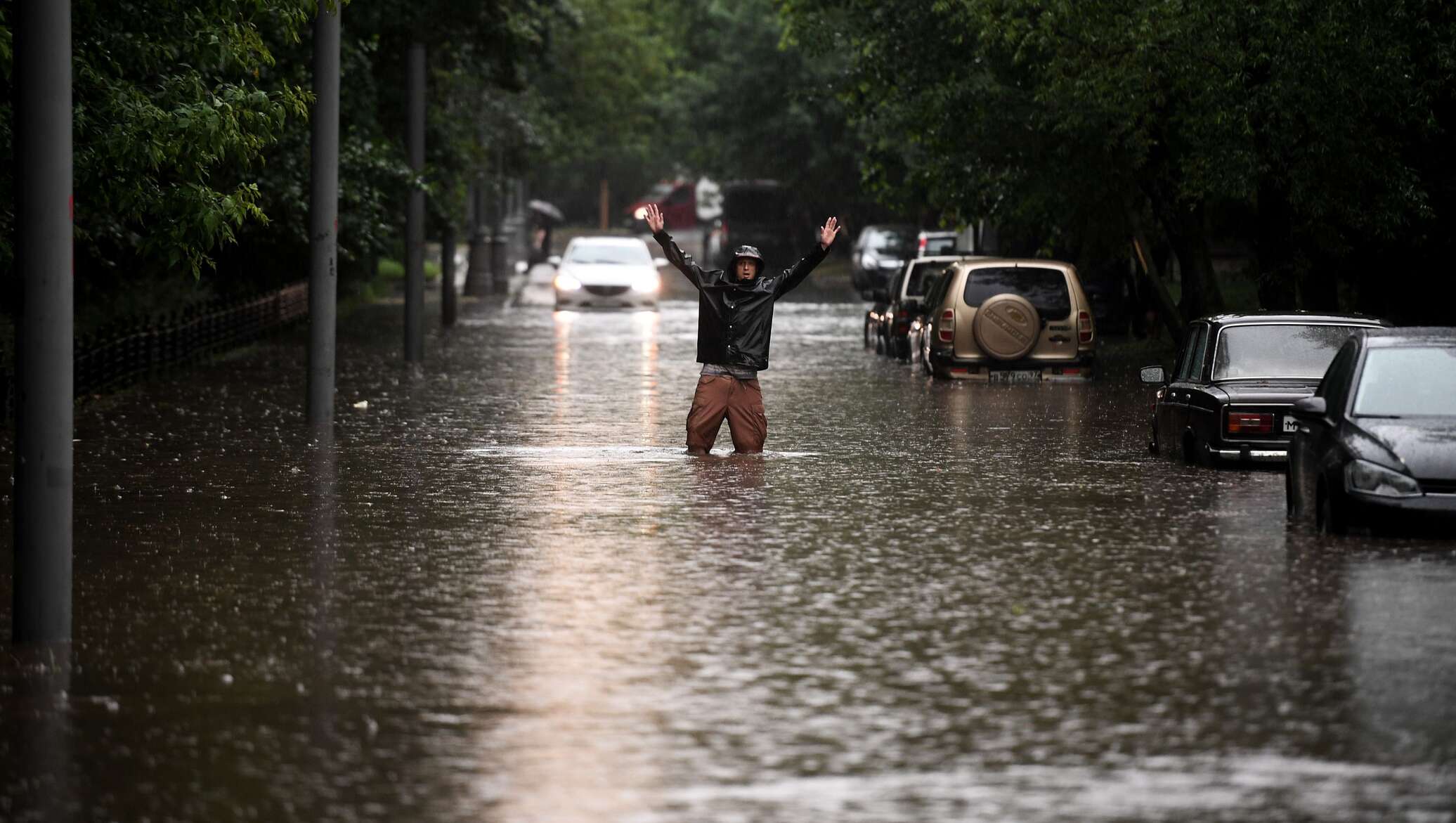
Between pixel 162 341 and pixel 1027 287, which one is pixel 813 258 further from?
pixel 162 341

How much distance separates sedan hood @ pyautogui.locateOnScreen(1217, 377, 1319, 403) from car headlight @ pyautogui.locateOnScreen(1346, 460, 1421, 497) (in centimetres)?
372

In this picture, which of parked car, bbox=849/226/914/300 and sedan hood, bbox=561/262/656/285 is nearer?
sedan hood, bbox=561/262/656/285

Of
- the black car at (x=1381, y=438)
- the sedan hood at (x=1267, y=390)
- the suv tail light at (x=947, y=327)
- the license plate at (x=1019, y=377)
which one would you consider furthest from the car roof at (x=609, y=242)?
the black car at (x=1381, y=438)

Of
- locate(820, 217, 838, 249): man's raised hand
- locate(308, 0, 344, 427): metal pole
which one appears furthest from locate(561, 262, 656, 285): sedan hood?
locate(820, 217, 838, 249): man's raised hand

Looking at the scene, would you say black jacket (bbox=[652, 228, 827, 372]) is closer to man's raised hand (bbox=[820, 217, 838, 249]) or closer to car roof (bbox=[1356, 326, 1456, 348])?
man's raised hand (bbox=[820, 217, 838, 249])

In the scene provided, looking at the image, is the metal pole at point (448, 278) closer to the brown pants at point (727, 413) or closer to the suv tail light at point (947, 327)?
the suv tail light at point (947, 327)

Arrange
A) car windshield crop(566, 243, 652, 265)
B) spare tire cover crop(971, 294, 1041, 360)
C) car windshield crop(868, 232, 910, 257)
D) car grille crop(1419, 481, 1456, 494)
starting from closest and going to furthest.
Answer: car grille crop(1419, 481, 1456, 494)
spare tire cover crop(971, 294, 1041, 360)
car windshield crop(566, 243, 652, 265)
car windshield crop(868, 232, 910, 257)

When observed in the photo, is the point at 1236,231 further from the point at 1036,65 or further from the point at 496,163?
the point at 496,163

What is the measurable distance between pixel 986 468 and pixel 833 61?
4851cm

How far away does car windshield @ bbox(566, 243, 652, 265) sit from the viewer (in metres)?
47.3

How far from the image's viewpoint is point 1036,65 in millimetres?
27141

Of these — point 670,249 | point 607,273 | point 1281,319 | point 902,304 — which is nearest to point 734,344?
point 670,249

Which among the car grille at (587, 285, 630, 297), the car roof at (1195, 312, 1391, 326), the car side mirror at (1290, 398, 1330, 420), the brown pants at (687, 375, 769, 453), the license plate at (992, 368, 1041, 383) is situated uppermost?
the car roof at (1195, 312, 1391, 326)

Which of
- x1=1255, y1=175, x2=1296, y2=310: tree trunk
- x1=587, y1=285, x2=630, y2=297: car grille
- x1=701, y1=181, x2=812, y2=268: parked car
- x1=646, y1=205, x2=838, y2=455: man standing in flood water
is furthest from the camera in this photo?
x1=701, y1=181, x2=812, y2=268: parked car
